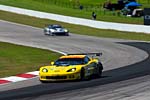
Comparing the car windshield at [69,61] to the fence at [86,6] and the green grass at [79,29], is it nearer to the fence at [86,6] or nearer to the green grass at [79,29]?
the green grass at [79,29]

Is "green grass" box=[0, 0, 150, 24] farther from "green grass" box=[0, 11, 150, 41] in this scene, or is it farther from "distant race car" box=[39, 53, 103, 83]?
"distant race car" box=[39, 53, 103, 83]

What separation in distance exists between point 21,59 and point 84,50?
28.3 ft

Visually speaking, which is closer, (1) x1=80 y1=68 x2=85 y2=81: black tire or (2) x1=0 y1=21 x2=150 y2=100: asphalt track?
(2) x1=0 y1=21 x2=150 y2=100: asphalt track

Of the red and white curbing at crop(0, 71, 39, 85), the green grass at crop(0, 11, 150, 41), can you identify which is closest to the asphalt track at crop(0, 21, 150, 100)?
the red and white curbing at crop(0, 71, 39, 85)

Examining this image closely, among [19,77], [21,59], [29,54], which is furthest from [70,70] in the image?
[29,54]

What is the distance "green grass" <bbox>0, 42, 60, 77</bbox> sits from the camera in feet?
83.8

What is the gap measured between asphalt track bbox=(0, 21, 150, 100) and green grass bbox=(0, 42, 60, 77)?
2.98 m

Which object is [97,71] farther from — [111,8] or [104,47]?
[111,8]

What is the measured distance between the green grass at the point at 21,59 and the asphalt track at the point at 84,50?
2.98 metres

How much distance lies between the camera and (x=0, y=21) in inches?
2522

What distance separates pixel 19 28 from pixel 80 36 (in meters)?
9.97

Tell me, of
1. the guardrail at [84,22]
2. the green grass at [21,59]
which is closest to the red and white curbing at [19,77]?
the green grass at [21,59]

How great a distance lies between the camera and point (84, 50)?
3816 cm

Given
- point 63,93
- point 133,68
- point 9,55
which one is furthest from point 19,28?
point 63,93
